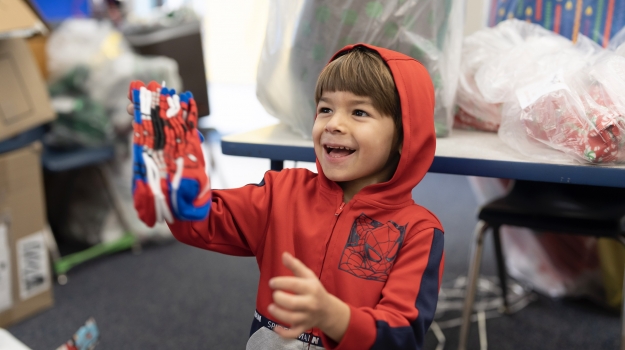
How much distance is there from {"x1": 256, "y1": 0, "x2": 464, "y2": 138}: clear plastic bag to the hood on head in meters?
0.19

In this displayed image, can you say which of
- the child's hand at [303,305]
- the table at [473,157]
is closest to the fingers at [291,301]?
the child's hand at [303,305]

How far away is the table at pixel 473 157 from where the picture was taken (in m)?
0.92

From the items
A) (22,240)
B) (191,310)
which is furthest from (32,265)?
(191,310)

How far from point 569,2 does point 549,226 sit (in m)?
0.60

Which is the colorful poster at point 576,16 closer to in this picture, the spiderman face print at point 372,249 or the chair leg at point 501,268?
the chair leg at point 501,268

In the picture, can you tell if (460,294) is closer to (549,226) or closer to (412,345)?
(549,226)

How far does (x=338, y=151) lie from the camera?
0.93m

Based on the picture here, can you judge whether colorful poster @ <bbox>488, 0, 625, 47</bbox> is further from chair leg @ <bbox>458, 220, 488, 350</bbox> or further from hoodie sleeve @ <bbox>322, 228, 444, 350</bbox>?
hoodie sleeve @ <bbox>322, 228, 444, 350</bbox>

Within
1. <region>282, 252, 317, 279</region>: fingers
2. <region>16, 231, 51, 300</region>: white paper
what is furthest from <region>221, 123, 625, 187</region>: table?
<region>16, 231, 51, 300</region>: white paper

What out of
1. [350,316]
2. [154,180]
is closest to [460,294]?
[350,316]

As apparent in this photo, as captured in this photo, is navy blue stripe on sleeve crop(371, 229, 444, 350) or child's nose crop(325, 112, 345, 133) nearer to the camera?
navy blue stripe on sleeve crop(371, 229, 444, 350)

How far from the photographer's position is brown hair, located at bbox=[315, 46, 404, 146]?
34.9 inches

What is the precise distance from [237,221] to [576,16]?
110 cm

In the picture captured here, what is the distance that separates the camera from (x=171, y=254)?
238 cm
